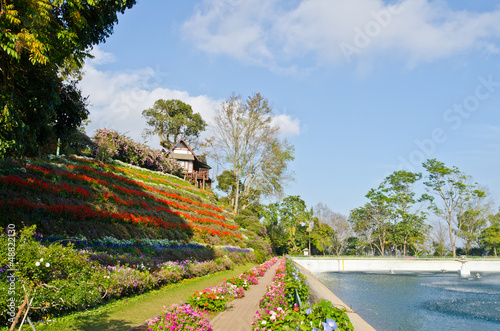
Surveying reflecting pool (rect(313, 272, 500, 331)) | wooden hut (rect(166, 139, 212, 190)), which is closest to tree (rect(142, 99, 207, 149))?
wooden hut (rect(166, 139, 212, 190))

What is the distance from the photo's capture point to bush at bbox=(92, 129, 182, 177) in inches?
1048

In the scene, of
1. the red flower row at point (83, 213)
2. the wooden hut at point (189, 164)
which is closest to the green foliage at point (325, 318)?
the red flower row at point (83, 213)

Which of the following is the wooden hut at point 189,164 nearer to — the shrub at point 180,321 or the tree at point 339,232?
the tree at point 339,232

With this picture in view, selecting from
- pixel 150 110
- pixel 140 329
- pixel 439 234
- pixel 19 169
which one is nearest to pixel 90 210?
pixel 19 169

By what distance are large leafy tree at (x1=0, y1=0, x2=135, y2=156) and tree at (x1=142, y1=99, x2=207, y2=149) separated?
148 feet

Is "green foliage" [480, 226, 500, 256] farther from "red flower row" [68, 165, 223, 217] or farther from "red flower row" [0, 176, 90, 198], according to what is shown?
"red flower row" [0, 176, 90, 198]

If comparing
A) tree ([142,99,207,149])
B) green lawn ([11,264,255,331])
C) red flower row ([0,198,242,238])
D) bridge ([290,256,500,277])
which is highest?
tree ([142,99,207,149])

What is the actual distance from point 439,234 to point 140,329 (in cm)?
5320

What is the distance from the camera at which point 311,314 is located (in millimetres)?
3367

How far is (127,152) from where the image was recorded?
3100cm

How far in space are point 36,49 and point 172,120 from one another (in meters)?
47.7

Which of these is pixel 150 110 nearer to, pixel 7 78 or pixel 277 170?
pixel 277 170

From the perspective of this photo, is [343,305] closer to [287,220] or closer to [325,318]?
[325,318]

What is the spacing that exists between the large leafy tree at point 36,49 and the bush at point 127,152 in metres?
18.5
